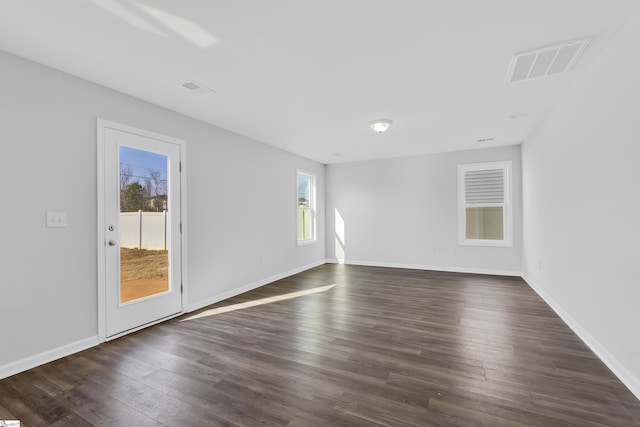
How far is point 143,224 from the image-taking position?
3168mm

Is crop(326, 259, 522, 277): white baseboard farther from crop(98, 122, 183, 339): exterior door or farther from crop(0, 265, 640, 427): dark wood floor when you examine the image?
crop(98, 122, 183, 339): exterior door

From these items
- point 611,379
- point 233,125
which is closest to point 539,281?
point 611,379

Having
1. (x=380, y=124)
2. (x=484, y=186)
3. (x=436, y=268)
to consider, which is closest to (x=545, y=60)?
(x=380, y=124)

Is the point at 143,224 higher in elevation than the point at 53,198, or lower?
lower

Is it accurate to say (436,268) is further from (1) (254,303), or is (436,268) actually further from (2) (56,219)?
(2) (56,219)

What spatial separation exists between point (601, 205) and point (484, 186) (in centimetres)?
355

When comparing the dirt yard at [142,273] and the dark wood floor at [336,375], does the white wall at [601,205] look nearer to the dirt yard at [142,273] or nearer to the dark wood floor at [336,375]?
the dark wood floor at [336,375]

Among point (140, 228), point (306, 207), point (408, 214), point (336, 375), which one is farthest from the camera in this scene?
point (306, 207)

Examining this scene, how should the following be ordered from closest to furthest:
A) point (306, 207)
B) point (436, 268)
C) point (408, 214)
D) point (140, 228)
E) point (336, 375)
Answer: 1. point (336, 375)
2. point (140, 228)
3. point (436, 268)
4. point (408, 214)
5. point (306, 207)

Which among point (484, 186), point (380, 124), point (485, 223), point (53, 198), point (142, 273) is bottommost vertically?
point (142, 273)

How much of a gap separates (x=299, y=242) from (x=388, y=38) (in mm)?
4584

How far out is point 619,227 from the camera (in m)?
2.07

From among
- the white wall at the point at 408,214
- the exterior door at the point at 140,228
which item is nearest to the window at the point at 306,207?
the white wall at the point at 408,214

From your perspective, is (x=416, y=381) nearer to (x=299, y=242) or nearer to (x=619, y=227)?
(x=619, y=227)
